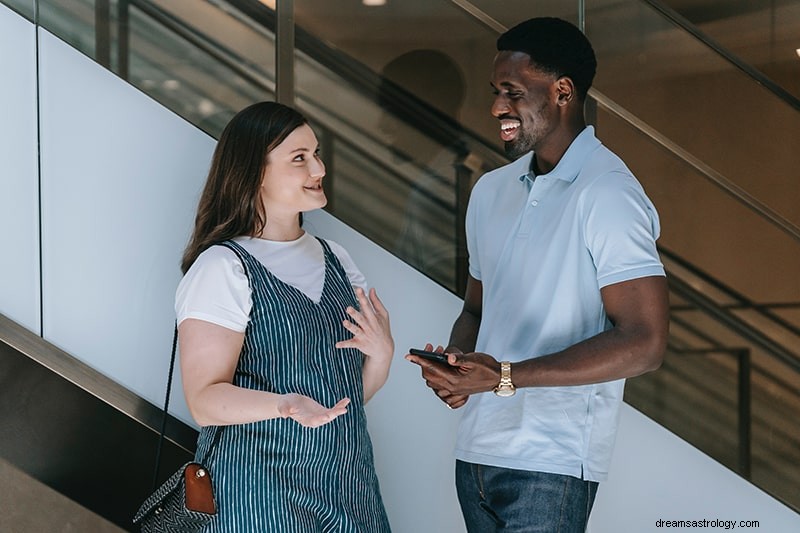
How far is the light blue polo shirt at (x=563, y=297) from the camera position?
225 centimetres

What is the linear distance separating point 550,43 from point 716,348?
4.68ft

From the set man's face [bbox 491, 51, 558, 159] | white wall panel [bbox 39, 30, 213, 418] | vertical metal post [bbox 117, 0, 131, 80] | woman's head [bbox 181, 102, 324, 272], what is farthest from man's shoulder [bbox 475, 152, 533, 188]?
vertical metal post [bbox 117, 0, 131, 80]

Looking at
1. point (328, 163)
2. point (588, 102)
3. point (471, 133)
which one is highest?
point (588, 102)

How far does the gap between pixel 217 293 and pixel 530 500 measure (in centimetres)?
83

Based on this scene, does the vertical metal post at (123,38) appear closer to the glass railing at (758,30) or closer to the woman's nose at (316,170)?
the woman's nose at (316,170)

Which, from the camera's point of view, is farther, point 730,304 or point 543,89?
point 730,304

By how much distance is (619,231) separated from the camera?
223 centimetres

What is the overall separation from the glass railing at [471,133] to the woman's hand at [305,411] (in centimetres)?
121

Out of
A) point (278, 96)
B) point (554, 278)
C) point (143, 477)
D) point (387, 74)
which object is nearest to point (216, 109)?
point (278, 96)

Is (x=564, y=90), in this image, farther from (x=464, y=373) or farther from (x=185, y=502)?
(x=185, y=502)

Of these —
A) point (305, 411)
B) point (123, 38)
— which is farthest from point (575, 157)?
point (123, 38)

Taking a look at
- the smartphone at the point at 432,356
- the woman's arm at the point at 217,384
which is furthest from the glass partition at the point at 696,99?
the woman's arm at the point at 217,384

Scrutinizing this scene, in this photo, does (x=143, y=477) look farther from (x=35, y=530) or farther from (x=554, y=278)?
(x=554, y=278)

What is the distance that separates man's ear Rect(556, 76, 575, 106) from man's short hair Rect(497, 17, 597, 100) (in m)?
0.01
